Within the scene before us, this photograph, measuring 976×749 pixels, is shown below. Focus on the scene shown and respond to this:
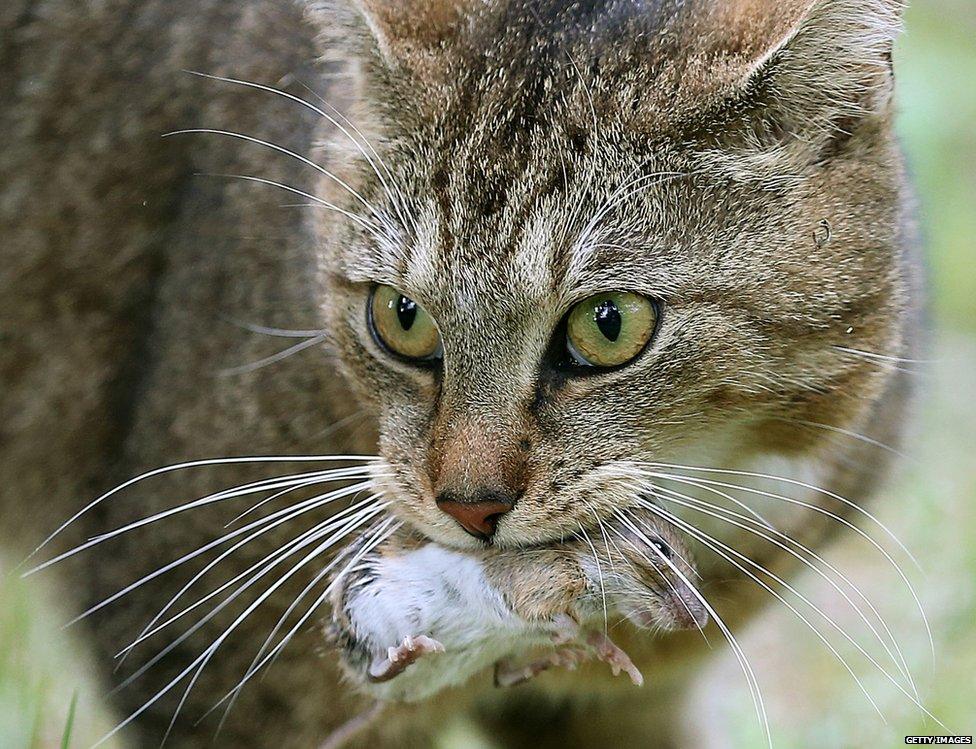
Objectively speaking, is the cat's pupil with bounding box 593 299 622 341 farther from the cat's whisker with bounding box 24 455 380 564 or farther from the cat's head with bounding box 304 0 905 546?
the cat's whisker with bounding box 24 455 380 564

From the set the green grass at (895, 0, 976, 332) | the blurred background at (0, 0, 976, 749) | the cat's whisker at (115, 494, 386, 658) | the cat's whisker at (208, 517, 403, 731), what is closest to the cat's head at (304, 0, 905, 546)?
the cat's whisker at (208, 517, 403, 731)

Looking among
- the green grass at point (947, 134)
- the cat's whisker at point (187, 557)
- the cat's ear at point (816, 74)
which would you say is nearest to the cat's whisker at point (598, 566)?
the cat's whisker at point (187, 557)

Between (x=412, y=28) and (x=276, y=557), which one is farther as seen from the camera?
(x=276, y=557)

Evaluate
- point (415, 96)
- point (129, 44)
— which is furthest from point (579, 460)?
point (129, 44)

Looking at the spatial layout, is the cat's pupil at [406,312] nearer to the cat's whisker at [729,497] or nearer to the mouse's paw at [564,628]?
the cat's whisker at [729,497]

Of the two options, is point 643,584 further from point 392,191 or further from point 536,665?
point 392,191

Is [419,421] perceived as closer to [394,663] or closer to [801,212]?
[394,663]

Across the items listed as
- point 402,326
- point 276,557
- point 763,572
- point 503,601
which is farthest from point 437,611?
point 763,572
